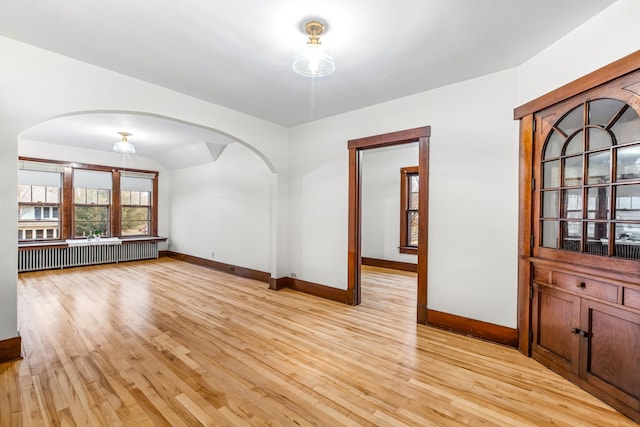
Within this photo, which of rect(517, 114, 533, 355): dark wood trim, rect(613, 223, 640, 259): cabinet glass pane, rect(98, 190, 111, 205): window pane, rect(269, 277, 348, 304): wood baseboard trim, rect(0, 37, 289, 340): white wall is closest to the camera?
rect(613, 223, 640, 259): cabinet glass pane

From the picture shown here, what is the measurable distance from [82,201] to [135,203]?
1180mm

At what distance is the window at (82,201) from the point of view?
6613mm

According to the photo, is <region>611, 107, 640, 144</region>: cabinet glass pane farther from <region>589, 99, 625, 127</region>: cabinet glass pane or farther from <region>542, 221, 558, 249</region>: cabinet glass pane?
<region>542, 221, 558, 249</region>: cabinet glass pane

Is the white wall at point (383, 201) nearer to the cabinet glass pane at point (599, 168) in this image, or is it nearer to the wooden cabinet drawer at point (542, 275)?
the wooden cabinet drawer at point (542, 275)

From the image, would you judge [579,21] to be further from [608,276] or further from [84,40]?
[84,40]

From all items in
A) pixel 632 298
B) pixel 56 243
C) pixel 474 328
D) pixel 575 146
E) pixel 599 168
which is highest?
pixel 575 146

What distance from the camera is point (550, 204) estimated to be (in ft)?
8.83

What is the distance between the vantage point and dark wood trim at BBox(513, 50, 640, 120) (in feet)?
6.53

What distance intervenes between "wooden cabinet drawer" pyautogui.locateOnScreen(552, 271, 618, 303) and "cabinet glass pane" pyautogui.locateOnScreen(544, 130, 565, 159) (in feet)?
3.52

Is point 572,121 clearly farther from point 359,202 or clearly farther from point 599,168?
point 359,202

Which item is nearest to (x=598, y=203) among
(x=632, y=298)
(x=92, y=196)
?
(x=632, y=298)

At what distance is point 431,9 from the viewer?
2.15m

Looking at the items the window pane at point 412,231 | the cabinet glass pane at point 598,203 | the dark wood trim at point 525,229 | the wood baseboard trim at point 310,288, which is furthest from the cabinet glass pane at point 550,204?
the window pane at point 412,231

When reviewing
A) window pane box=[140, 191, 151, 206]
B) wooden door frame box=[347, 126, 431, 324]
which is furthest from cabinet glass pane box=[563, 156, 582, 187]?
window pane box=[140, 191, 151, 206]
